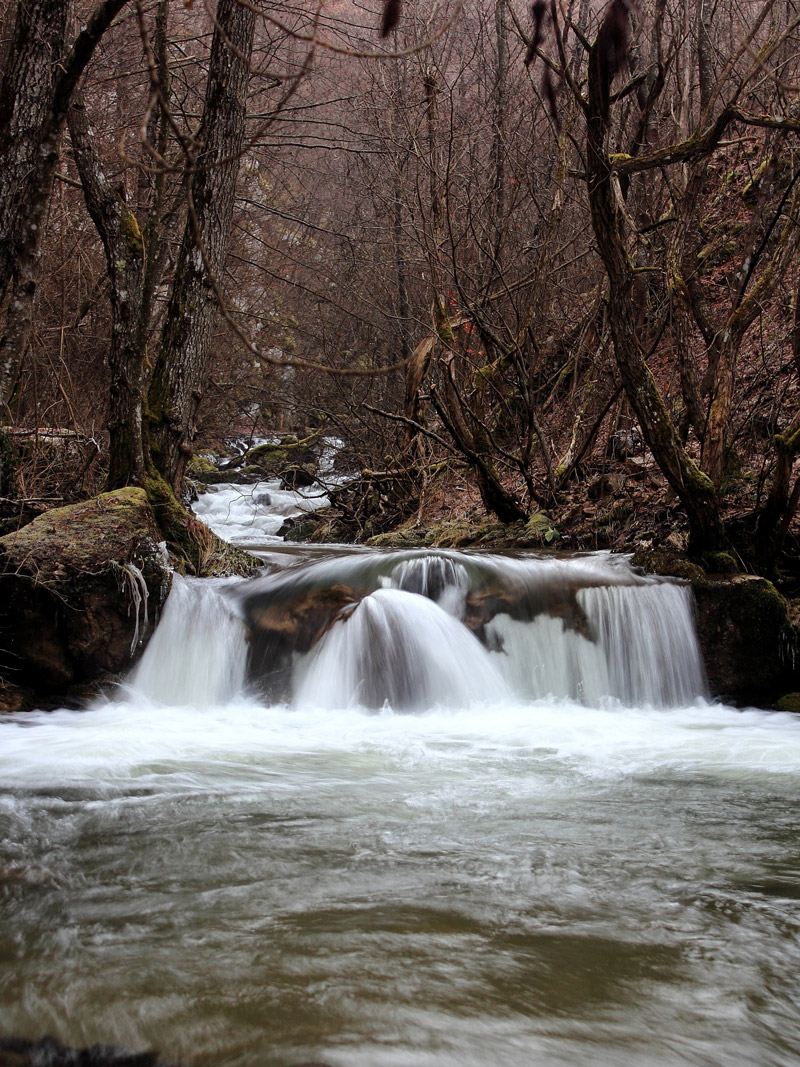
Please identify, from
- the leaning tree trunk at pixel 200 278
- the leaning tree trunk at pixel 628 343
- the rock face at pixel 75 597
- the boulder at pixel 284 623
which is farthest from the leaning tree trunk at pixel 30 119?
the leaning tree trunk at pixel 628 343

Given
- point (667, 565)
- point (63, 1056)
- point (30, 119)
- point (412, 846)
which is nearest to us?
point (63, 1056)

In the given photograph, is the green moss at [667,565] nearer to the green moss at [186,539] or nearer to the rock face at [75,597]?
the green moss at [186,539]

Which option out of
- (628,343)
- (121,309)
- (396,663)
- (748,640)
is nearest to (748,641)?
(748,640)

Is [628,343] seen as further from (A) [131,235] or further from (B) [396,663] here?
(A) [131,235]

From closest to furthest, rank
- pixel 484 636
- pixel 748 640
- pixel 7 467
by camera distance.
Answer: pixel 7 467, pixel 748 640, pixel 484 636

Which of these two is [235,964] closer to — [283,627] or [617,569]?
[283,627]

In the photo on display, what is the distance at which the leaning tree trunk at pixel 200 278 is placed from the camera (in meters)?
7.05

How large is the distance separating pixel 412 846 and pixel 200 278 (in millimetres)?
5532

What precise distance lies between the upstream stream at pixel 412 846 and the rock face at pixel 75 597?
0.28 meters

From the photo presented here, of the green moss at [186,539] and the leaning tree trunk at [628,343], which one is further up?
the leaning tree trunk at [628,343]

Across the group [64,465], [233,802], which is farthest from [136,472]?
[233,802]

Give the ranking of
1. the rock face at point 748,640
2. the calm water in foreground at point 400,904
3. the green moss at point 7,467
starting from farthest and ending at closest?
the rock face at point 748,640 → the green moss at point 7,467 → the calm water in foreground at point 400,904

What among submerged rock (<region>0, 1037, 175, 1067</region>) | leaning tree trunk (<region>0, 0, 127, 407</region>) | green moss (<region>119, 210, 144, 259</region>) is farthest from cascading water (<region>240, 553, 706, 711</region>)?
A: submerged rock (<region>0, 1037, 175, 1067</region>)

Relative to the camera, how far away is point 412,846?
3.29 meters
